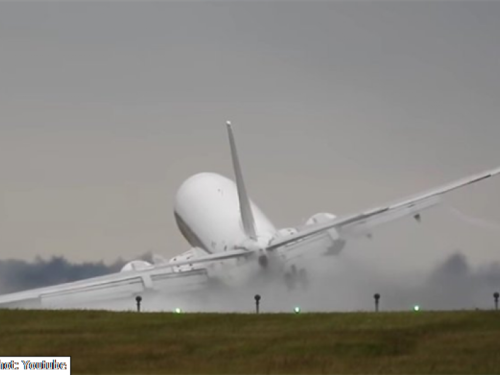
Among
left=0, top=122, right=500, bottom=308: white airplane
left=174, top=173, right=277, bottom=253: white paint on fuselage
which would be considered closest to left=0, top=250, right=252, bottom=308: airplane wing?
left=0, top=122, right=500, bottom=308: white airplane

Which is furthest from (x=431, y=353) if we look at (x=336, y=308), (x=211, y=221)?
(x=211, y=221)

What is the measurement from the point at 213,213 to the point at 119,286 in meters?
12.3

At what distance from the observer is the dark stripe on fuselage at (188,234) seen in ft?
377

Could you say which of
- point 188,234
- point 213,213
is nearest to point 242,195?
point 213,213

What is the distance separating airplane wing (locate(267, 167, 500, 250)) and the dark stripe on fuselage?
1294cm

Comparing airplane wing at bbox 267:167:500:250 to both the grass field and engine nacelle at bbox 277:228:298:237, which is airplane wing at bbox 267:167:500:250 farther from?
the grass field

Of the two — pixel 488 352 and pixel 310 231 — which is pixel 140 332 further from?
pixel 310 231

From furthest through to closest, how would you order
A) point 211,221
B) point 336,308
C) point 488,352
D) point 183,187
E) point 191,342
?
point 183,187, point 211,221, point 336,308, point 191,342, point 488,352

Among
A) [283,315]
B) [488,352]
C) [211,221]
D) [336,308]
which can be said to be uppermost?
[211,221]

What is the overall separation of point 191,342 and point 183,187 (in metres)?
61.5

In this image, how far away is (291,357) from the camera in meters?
55.8

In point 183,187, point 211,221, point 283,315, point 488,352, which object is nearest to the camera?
point 488,352

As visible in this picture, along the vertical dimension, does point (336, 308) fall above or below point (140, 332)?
above

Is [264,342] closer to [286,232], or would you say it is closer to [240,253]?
[240,253]
